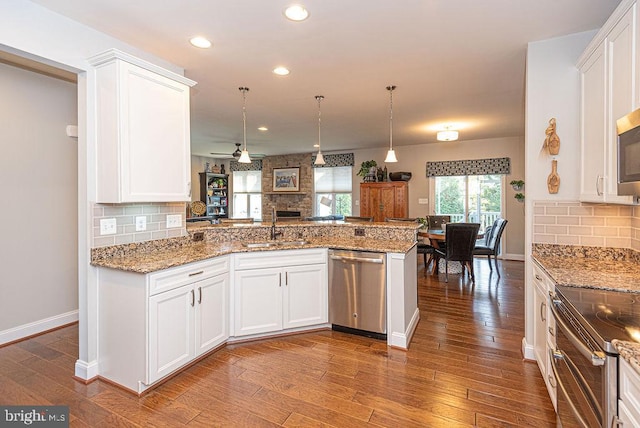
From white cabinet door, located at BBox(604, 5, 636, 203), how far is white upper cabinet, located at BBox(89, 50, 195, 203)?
288 cm

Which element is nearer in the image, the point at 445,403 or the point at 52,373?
the point at 445,403

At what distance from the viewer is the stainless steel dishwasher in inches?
114

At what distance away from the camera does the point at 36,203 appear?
3148mm

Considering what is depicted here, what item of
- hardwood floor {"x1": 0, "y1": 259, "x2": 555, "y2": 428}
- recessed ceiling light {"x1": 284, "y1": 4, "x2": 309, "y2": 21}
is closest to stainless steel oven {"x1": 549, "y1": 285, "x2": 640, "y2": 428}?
hardwood floor {"x1": 0, "y1": 259, "x2": 555, "y2": 428}

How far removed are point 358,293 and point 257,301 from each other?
0.94 metres

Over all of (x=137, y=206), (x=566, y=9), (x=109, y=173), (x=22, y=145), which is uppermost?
(x=566, y=9)

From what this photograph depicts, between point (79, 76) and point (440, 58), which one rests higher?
point (440, 58)

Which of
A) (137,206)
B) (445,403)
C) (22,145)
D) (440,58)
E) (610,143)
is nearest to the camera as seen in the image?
(610,143)

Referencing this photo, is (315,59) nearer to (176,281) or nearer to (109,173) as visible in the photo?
(109,173)

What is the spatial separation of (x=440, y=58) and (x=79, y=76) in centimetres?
288

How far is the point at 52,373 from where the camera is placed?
2400mm

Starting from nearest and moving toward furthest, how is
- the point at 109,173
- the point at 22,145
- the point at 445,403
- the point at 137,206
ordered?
1. the point at 445,403
2. the point at 109,173
3. the point at 137,206
4. the point at 22,145

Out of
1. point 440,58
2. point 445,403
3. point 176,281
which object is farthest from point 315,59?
point 445,403

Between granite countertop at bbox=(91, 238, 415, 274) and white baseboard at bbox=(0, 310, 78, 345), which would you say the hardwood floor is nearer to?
white baseboard at bbox=(0, 310, 78, 345)
